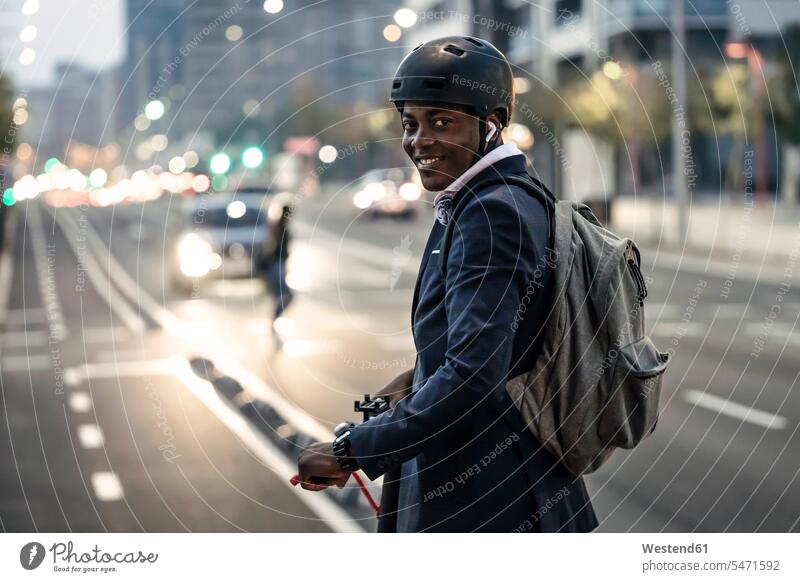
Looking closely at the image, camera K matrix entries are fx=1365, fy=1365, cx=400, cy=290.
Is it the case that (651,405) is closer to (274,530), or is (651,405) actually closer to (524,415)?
(524,415)

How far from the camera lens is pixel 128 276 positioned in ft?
92.2

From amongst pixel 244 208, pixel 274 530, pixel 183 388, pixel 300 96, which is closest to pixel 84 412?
pixel 183 388

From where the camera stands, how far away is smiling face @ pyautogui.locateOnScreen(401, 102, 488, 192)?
3.03m

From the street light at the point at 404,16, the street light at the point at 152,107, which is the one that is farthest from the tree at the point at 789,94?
the street light at the point at 404,16

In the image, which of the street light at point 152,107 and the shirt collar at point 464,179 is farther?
the street light at point 152,107

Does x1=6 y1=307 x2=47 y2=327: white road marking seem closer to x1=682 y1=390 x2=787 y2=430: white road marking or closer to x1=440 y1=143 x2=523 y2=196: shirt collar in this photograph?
x1=682 y1=390 x2=787 y2=430: white road marking

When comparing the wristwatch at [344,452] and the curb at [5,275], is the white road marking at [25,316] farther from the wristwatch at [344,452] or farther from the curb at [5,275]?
the wristwatch at [344,452]

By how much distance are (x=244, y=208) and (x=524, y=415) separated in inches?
854

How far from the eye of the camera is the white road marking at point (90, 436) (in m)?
9.84

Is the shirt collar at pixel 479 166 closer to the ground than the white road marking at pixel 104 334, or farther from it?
farther from it

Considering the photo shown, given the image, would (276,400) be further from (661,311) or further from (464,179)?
(464,179)

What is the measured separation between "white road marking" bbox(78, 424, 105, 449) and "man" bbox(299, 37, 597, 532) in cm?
704

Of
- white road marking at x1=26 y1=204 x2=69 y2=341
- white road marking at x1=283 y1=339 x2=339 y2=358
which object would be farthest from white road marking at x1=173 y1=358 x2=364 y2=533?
white road marking at x1=26 y1=204 x2=69 y2=341

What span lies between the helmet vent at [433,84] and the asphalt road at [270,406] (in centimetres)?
133
